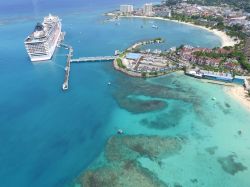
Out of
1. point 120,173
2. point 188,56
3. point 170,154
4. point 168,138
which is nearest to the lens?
point 120,173

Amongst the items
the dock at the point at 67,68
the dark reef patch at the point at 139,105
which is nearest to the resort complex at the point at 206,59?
the dark reef patch at the point at 139,105

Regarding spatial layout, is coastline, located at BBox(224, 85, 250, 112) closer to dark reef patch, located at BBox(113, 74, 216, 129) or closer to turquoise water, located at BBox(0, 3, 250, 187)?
turquoise water, located at BBox(0, 3, 250, 187)

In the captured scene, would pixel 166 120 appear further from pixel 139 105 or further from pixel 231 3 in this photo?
pixel 231 3

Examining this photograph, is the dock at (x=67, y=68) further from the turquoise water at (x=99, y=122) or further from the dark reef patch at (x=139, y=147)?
the dark reef patch at (x=139, y=147)

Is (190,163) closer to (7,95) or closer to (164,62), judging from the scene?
(164,62)

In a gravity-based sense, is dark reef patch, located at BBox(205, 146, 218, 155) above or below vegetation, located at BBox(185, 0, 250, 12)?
below

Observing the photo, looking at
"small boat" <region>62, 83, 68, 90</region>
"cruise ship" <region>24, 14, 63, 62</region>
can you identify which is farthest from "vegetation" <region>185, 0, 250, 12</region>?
"small boat" <region>62, 83, 68, 90</region>

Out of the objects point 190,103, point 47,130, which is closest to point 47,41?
point 47,130
